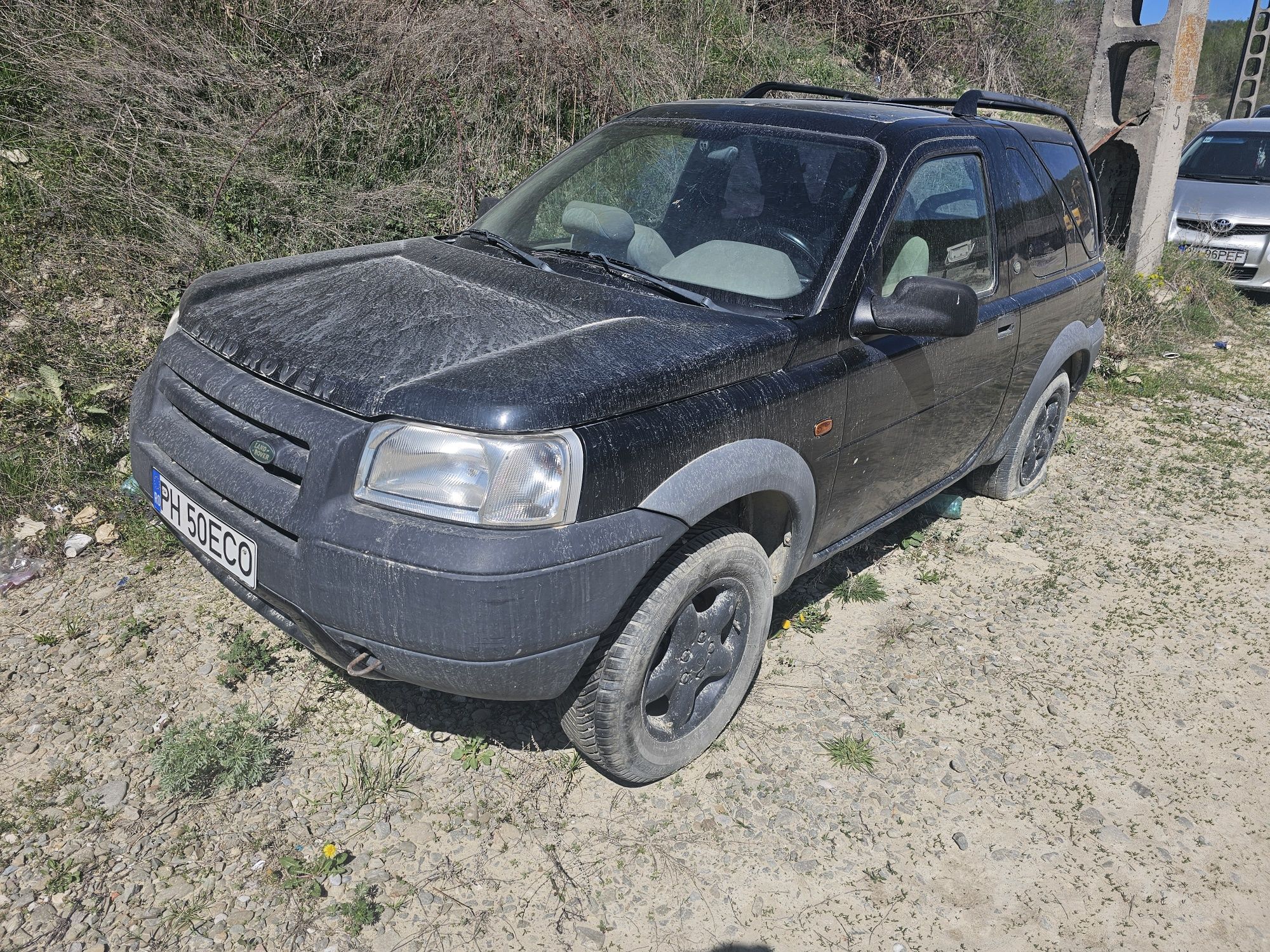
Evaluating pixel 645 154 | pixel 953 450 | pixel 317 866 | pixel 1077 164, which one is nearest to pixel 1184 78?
pixel 1077 164

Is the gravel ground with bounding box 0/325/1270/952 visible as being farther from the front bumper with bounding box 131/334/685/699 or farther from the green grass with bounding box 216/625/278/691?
the front bumper with bounding box 131/334/685/699

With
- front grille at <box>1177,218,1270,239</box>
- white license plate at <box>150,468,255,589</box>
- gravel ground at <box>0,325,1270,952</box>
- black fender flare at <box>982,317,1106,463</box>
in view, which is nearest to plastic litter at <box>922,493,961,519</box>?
black fender flare at <box>982,317,1106,463</box>

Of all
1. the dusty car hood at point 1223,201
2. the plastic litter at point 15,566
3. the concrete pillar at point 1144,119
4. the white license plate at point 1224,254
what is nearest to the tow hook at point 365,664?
the plastic litter at point 15,566

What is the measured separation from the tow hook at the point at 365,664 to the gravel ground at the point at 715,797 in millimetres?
635

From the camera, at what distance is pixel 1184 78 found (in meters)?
8.24

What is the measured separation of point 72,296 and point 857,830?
4.55m

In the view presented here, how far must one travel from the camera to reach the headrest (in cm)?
317

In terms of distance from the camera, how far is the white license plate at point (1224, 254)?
9.25 m

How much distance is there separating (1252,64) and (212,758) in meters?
22.2

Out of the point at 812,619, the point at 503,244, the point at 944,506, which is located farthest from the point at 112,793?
the point at 944,506

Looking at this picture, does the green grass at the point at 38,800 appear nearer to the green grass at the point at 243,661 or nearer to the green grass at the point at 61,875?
the green grass at the point at 61,875

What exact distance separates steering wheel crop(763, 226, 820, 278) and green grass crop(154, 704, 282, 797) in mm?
2250

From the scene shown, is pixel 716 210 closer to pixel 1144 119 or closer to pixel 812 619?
pixel 812 619

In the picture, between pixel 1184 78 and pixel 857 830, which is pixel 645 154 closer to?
pixel 857 830
